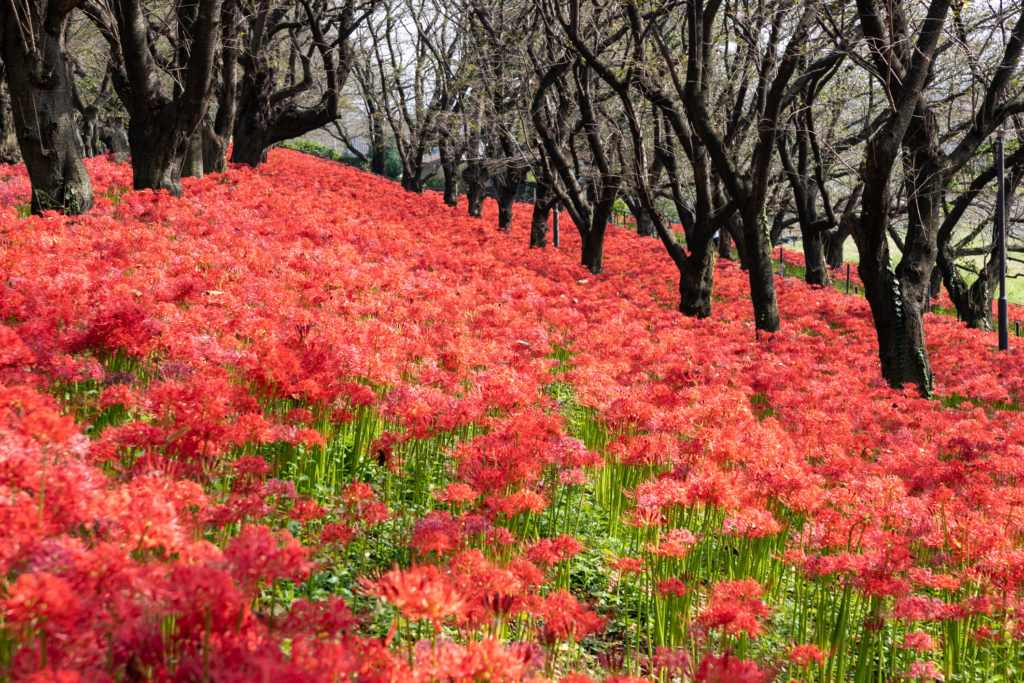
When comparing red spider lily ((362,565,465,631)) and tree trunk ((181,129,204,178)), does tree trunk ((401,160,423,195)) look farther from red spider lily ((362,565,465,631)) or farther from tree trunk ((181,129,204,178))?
red spider lily ((362,565,465,631))

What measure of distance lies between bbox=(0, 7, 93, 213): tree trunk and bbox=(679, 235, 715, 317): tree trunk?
1029 centimetres

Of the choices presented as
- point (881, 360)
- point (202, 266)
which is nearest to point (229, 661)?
point (202, 266)

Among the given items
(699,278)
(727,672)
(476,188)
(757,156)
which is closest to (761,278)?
(699,278)

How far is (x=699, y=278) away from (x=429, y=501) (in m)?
10.5

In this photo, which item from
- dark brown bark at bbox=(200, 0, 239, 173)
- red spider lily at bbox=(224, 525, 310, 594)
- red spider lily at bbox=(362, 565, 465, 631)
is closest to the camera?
red spider lily at bbox=(224, 525, 310, 594)

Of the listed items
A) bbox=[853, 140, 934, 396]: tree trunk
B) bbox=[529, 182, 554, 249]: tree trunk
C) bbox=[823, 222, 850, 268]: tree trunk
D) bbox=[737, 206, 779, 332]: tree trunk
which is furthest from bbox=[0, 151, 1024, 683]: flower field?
bbox=[823, 222, 850, 268]: tree trunk

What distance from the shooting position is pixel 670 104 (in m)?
12.3

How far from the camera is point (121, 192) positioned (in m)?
11.7

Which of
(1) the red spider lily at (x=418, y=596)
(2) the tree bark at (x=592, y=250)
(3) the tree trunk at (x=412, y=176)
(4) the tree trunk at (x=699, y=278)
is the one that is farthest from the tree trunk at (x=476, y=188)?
(1) the red spider lily at (x=418, y=596)

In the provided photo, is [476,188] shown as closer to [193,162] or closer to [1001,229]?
[193,162]

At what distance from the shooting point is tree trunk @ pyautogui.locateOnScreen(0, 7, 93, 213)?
8.47 metres

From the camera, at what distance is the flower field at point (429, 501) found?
71.2 inches

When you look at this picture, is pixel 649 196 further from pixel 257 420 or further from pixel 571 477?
pixel 257 420

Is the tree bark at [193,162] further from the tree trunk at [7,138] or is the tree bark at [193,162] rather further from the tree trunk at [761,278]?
the tree trunk at [761,278]
